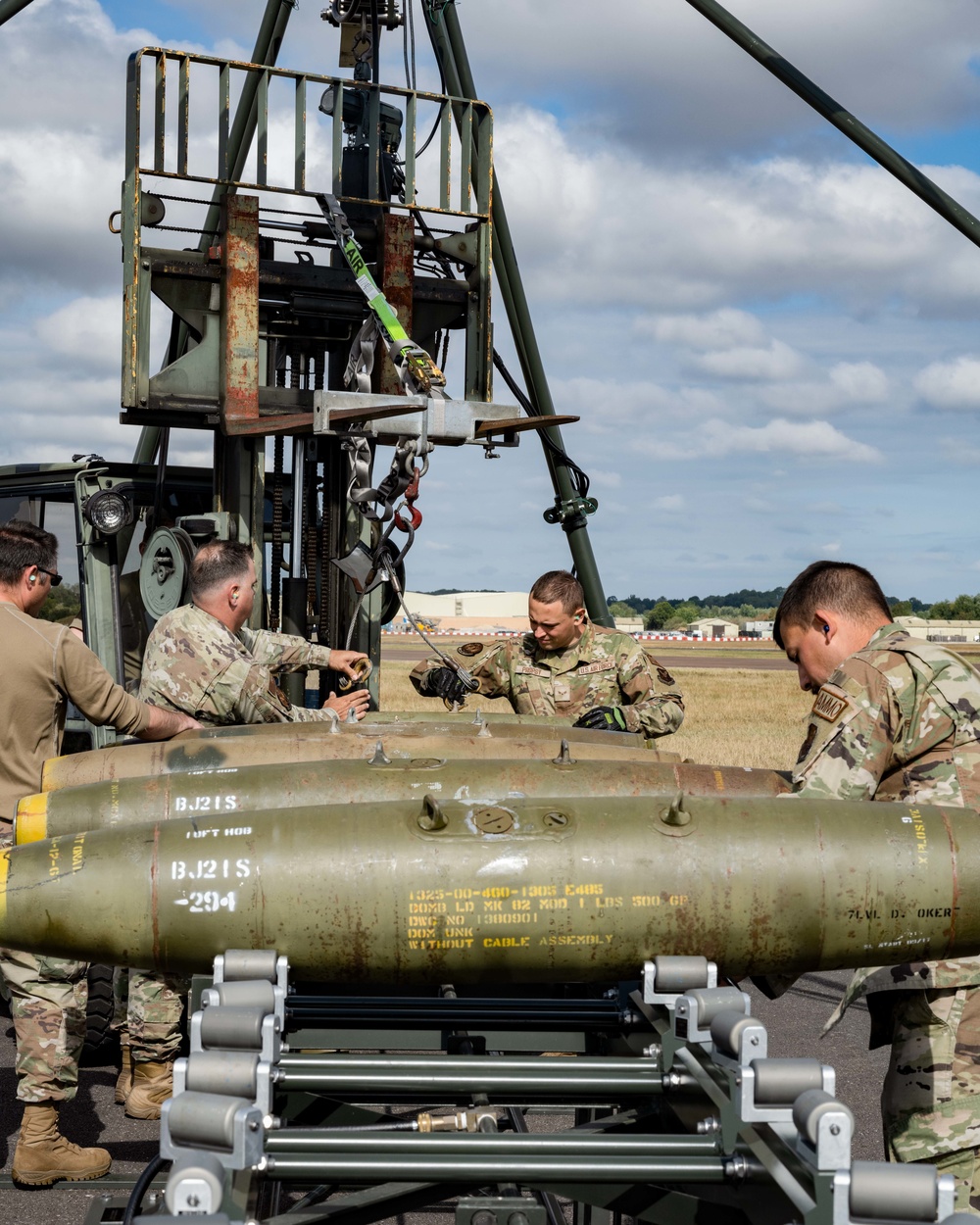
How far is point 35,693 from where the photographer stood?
4645 millimetres

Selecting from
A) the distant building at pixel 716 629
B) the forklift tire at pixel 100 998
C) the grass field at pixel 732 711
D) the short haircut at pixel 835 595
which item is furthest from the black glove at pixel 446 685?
the distant building at pixel 716 629

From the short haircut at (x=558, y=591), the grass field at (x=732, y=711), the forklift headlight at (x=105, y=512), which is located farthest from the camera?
the grass field at (x=732, y=711)

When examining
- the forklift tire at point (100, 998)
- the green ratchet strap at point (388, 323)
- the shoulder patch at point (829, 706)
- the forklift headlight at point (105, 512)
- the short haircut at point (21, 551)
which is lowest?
the forklift tire at point (100, 998)

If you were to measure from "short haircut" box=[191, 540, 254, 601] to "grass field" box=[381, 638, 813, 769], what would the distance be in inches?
47.1

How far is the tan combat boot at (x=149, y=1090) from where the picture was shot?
499 cm

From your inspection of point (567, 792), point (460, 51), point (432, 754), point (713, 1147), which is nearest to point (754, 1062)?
point (713, 1147)

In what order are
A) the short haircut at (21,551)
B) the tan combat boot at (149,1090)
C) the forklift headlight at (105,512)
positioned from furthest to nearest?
the forklift headlight at (105,512)
the tan combat boot at (149,1090)
the short haircut at (21,551)

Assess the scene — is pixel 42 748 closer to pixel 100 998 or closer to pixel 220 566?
pixel 220 566

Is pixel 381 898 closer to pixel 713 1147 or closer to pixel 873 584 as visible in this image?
pixel 713 1147

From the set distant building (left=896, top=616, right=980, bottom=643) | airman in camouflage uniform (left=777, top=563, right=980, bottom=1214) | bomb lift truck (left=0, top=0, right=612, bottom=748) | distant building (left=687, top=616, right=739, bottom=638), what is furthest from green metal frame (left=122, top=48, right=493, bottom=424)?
distant building (left=687, top=616, right=739, bottom=638)

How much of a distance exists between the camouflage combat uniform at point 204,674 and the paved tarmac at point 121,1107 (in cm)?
154

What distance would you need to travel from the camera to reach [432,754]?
15.4ft

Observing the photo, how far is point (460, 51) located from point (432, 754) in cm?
584

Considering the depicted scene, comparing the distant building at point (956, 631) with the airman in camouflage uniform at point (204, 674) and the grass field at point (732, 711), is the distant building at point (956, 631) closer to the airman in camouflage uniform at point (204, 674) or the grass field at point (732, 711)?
the grass field at point (732, 711)
